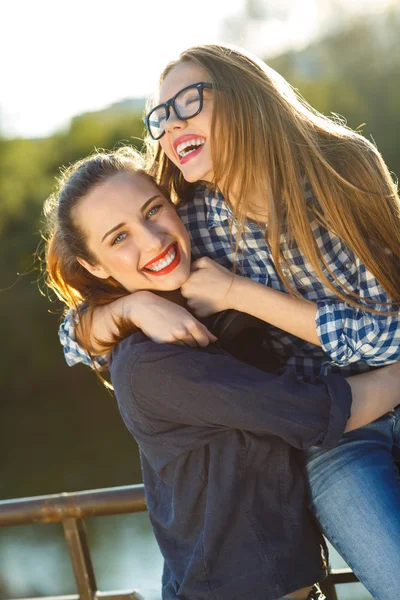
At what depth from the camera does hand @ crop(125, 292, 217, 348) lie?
163 cm

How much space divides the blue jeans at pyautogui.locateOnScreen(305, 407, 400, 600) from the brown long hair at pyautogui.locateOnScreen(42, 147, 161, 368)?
569mm

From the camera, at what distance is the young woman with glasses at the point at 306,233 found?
163 cm

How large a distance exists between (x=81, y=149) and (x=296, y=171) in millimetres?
18061

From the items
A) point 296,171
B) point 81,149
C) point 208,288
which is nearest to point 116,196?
point 208,288

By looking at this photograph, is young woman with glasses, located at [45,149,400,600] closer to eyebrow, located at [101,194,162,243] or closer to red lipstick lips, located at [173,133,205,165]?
eyebrow, located at [101,194,162,243]

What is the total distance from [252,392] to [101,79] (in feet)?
50.3

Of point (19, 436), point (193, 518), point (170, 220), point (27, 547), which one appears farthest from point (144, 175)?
point (19, 436)

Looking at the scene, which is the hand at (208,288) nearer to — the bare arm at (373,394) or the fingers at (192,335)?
the fingers at (192,335)

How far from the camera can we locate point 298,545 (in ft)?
5.08

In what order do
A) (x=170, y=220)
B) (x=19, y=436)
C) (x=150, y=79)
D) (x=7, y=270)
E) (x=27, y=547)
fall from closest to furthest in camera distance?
(x=170, y=220) → (x=150, y=79) → (x=27, y=547) → (x=19, y=436) → (x=7, y=270)

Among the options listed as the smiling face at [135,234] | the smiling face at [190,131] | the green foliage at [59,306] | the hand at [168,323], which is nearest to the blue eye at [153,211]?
the smiling face at [135,234]

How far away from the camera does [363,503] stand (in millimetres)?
1530

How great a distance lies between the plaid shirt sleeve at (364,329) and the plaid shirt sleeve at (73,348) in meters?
0.62

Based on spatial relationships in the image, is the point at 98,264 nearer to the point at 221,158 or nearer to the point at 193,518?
the point at 221,158
